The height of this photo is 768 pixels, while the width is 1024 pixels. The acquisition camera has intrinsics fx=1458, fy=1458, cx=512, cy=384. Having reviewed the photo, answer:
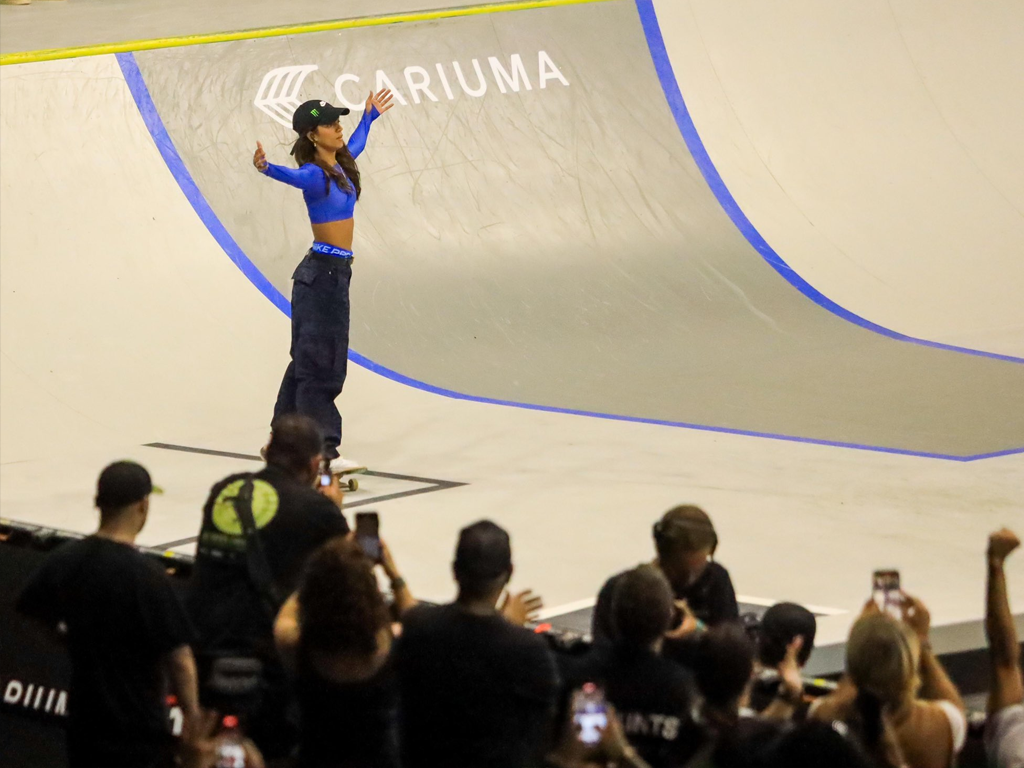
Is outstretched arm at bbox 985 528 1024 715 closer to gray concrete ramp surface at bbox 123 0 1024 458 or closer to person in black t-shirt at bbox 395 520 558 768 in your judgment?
person in black t-shirt at bbox 395 520 558 768

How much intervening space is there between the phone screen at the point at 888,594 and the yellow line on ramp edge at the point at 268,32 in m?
8.43

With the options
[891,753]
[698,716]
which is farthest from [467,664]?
[891,753]

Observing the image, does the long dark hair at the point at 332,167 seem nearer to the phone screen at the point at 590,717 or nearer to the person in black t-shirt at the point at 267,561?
the person in black t-shirt at the point at 267,561

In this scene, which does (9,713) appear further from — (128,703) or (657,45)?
(657,45)

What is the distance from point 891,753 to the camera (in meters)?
2.81

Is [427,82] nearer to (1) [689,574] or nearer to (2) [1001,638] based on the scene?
(1) [689,574]

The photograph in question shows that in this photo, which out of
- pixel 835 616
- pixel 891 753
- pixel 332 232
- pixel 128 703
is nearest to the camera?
pixel 891 753

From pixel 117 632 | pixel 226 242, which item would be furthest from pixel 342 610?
pixel 226 242

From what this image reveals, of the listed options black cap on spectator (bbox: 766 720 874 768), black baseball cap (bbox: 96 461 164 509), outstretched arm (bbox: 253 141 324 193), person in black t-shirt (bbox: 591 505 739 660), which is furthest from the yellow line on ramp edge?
black cap on spectator (bbox: 766 720 874 768)

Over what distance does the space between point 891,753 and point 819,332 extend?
8080 mm

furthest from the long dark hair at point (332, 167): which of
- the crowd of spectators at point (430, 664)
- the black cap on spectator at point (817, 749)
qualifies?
the black cap on spectator at point (817, 749)

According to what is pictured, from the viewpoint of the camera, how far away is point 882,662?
9.48ft

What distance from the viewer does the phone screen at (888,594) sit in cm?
353

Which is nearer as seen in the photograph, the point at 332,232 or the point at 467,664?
the point at 467,664
